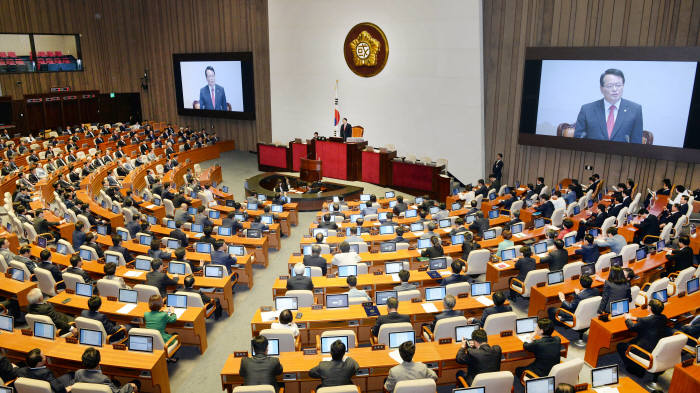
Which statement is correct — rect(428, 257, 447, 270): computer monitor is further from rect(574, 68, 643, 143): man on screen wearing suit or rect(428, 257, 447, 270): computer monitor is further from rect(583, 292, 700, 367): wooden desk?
rect(574, 68, 643, 143): man on screen wearing suit

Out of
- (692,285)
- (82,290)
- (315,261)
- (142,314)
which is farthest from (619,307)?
(82,290)

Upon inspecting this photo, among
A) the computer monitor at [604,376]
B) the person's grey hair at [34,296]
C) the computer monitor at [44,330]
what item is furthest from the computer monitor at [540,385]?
the person's grey hair at [34,296]

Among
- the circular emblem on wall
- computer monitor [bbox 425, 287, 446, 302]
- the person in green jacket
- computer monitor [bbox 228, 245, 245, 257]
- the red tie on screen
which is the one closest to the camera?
the person in green jacket

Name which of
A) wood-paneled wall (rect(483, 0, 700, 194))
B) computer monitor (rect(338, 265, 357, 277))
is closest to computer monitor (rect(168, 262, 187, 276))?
computer monitor (rect(338, 265, 357, 277))

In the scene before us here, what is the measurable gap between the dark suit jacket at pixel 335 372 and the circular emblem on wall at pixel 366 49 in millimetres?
16460

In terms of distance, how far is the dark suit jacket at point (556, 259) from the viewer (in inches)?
374

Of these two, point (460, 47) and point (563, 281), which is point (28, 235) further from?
point (460, 47)

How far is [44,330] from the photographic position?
7191 mm

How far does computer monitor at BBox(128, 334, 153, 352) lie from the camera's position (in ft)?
22.3

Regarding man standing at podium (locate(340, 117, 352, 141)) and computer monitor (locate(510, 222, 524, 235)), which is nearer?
computer monitor (locate(510, 222, 524, 235))

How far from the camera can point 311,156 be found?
2078cm

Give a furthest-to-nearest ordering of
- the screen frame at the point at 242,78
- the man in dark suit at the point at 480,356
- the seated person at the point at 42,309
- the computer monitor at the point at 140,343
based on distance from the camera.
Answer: the screen frame at the point at 242,78, the seated person at the point at 42,309, the computer monitor at the point at 140,343, the man in dark suit at the point at 480,356

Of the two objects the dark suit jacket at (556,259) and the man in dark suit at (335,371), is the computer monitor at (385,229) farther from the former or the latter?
the man in dark suit at (335,371)

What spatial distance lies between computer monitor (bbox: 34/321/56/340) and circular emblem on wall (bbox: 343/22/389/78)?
1639cm
